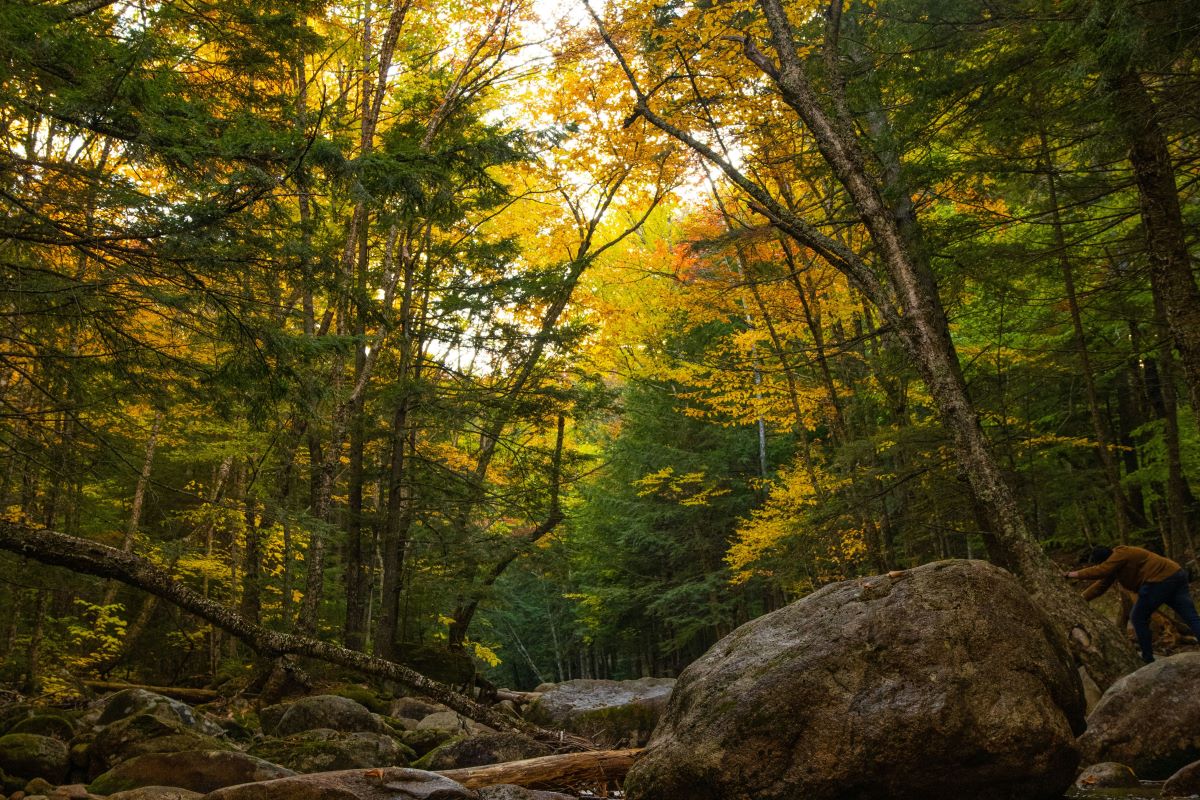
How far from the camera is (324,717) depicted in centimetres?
828

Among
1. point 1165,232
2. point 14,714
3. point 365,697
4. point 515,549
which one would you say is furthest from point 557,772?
point 515,549

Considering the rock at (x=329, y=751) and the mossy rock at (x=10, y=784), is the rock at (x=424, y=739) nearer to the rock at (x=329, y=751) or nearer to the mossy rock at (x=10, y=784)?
the rock at (x=329, y=751)

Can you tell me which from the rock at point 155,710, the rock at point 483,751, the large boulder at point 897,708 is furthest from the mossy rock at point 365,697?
the large boulder at point 897,708

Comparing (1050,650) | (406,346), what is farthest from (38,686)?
(1050,650)

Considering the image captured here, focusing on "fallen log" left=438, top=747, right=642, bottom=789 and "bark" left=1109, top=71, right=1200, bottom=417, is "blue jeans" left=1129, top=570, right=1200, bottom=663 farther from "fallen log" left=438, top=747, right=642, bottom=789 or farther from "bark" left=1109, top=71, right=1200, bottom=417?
"fallen log" left=438, top=747, right=642, bottom=789

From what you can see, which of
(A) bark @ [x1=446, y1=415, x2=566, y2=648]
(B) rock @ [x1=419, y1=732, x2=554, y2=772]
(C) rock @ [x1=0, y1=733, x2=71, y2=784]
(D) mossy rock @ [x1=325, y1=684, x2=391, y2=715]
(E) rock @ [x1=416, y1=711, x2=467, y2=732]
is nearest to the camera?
(C) rock @ [x1=0, y1=733, x2=71, y2=784]

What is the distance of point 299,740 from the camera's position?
6973mm

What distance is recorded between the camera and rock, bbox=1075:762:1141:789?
466 centimetres

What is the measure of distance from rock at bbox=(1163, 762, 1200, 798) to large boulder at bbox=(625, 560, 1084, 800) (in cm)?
51

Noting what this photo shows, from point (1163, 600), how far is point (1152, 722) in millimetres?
3470

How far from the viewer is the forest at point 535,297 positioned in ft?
19.7

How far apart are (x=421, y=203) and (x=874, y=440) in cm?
709

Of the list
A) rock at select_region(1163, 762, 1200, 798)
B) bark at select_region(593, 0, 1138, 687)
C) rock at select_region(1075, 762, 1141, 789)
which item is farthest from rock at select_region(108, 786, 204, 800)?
bark at select_region(593, 0, 1138, 687)

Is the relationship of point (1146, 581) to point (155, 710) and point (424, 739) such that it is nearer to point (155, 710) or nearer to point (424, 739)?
point (424, 739)
